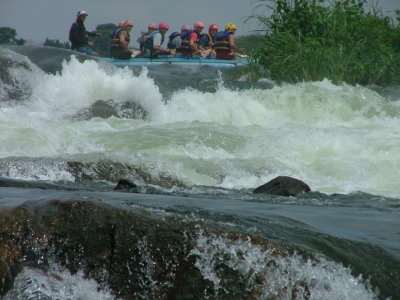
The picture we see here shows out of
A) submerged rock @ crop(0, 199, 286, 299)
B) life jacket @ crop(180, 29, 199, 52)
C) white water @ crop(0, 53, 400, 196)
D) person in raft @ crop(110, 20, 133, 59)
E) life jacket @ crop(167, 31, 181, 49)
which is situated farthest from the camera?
life jacket @ crop(167, 31, 181, 49)

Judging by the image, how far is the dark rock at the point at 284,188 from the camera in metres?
5.36

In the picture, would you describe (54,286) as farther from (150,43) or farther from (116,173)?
(150,43)

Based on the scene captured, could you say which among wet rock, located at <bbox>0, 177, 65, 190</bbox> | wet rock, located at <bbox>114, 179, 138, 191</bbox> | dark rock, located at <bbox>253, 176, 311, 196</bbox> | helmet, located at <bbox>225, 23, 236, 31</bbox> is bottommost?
helmet, located at <bbox>225, 23, 236, 31</bbox>

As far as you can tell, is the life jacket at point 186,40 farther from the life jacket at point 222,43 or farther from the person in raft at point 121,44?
the person in raft at point 121,44

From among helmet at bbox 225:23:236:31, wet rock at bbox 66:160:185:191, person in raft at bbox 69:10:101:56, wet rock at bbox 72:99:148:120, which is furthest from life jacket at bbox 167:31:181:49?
wet rock at bbox 66:160:185:191

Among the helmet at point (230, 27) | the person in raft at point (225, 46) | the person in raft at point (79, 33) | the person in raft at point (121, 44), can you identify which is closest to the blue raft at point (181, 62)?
the person in raft at point (121, 44)

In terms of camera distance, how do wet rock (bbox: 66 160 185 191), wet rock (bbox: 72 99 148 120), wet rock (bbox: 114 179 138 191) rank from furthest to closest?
wet rock (bbox: 72 99 148 120) → wet rock (bbox: 66 160 185 191) → wet rock (bbox: 114 179 138 191)

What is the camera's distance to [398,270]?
10.6 ft

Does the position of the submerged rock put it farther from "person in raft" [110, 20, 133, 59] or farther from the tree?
the tree

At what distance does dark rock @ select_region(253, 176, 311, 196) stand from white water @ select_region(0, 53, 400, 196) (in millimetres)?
887

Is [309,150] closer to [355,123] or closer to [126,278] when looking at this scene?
[355,123]

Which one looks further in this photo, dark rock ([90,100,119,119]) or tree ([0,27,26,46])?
tree ([0,27,26,46])

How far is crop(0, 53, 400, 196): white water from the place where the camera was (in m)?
6.78

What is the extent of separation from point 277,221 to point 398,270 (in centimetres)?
64
